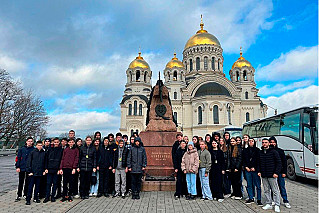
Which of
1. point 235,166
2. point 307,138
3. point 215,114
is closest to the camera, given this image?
point 235,166

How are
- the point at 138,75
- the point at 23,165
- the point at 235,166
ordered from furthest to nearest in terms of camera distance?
the point at 138,75
the point at 23,165
the point at 235,166

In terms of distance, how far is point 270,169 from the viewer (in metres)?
5.73

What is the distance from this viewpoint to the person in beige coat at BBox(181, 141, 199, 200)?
6359 mm

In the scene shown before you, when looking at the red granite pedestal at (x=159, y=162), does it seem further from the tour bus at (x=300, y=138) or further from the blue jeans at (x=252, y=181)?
the tour bus at (x=300, y=138)

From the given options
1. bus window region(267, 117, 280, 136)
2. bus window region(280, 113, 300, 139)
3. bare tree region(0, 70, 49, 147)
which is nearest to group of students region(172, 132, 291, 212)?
bus window region(280, 113, 300, 139)

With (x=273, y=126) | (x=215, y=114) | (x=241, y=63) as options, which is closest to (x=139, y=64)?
(x=215, y=114)

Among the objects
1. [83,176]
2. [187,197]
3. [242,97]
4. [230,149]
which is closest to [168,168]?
[187,197]

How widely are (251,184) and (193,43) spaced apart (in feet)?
153

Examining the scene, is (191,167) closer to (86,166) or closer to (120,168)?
(120,168)

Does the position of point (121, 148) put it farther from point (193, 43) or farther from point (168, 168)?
point (193, 43)

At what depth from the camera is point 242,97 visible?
153 ft

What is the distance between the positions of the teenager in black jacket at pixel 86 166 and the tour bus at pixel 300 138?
841 cm

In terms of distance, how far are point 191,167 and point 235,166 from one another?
52.9 inches

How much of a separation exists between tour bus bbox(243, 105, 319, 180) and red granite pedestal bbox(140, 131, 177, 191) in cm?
570
